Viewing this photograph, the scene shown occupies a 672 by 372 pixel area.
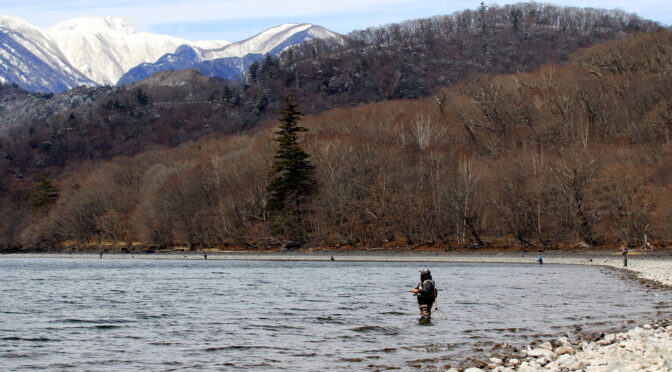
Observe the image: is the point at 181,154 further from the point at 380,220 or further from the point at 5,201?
the point at 380,220

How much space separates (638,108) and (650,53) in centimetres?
2560

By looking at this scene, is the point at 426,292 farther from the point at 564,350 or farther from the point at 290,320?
the point at 564,350

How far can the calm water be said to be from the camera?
77.4ft

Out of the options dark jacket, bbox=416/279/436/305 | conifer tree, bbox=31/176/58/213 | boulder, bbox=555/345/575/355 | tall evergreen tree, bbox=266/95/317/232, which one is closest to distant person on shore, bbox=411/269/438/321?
dark jacket, bbox=416/279/436/305

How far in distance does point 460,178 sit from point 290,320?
69607 mm

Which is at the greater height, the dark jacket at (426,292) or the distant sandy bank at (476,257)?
the distant sandy bank at (476,257)

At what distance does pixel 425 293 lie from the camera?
31.0 meters

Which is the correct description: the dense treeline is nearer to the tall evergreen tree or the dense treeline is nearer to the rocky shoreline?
the tall evergreen tree

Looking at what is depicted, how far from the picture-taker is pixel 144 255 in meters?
115

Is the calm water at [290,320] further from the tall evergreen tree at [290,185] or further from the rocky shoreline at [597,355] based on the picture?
the tall evergreen tree at [290,185]

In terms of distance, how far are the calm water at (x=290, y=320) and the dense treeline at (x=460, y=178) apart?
34.9 metres

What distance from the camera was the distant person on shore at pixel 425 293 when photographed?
101ft

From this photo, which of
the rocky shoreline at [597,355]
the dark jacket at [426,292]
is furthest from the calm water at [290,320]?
the rocky shoreline at [597,355]

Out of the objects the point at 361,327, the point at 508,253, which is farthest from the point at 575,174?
the point at 361,327
